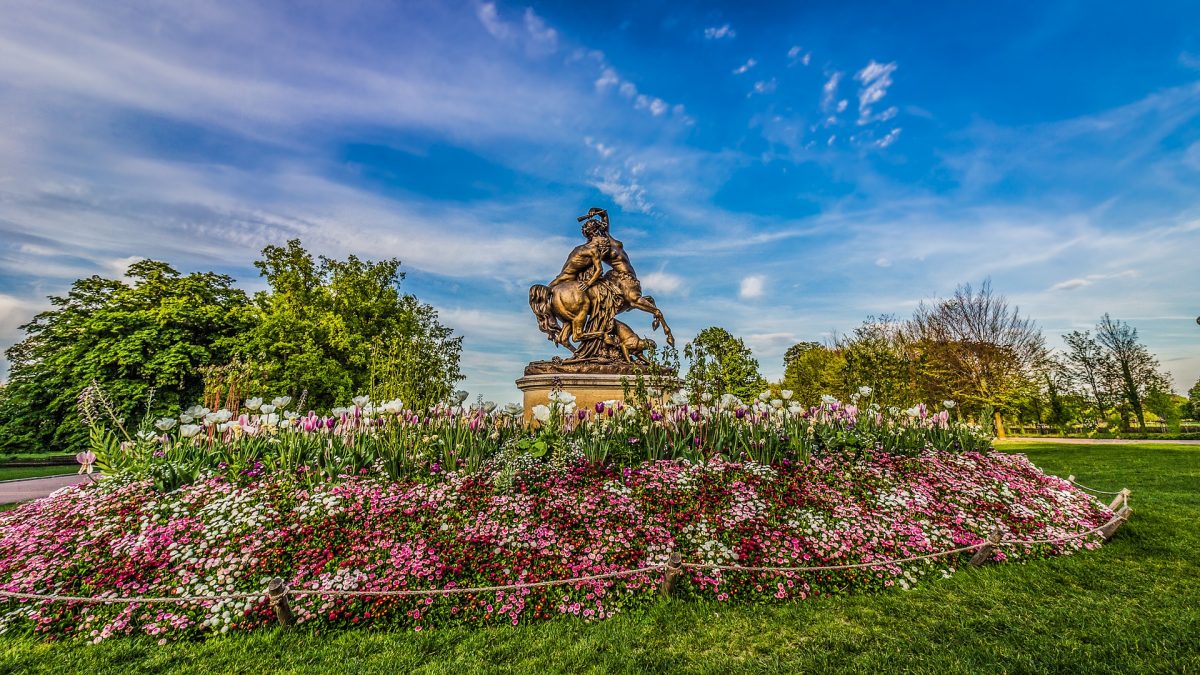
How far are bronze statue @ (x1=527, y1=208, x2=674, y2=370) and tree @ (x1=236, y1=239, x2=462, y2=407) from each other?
9.51 metres

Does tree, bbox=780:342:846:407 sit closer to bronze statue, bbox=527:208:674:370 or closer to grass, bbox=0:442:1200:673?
bronze statue, bbox=527:208:674:370

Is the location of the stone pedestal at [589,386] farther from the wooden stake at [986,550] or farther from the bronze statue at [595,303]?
the wooden stake at [986,550]

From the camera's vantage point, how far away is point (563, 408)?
24.0 feet

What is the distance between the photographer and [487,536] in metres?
5.22

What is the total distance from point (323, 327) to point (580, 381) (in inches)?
734

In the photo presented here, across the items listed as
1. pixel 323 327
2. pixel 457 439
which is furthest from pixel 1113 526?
pixel 323 327

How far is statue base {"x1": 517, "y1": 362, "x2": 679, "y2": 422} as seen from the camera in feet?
38.2

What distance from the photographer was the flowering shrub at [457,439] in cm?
671

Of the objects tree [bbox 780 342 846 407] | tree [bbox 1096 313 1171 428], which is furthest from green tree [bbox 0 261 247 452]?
tree [bbox 1096 313 1171 428]

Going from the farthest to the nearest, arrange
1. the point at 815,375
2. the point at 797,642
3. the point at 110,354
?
the point at 815,375 < the point at 110,354 < the point at 797,642

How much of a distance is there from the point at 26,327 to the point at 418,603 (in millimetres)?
33453

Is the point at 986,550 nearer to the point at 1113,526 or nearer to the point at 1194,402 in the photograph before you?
the point at 1113,526

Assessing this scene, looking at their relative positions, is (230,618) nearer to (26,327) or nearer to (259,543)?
(259,543)

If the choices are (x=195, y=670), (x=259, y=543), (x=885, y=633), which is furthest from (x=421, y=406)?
(x=885, y=633)
